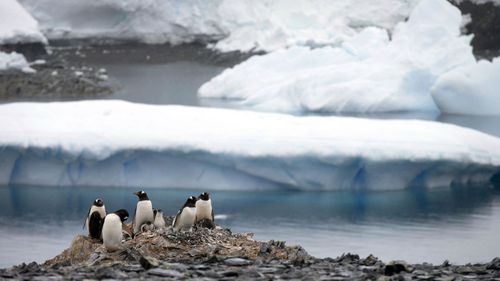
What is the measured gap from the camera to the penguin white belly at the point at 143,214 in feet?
21.2

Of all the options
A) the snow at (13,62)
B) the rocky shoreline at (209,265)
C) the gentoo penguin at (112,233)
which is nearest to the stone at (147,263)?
the rocky shoreline at (209,265)

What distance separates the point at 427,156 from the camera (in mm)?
10859

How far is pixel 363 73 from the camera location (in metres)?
17.8

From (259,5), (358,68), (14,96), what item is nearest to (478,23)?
(259,5)

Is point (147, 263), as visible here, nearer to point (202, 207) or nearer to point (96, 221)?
point (96, 221)

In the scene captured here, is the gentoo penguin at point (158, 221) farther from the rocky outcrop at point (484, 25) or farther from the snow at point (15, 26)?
the rocky outcrop at point (484, 25)

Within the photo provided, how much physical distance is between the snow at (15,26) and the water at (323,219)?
10.5 m

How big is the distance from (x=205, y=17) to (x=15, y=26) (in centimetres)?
649

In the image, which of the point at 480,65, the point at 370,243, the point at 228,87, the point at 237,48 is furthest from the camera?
the point at 237,48

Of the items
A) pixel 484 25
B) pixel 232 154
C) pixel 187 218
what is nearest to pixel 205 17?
pixel 484 25

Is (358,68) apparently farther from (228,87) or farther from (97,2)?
(97,2)

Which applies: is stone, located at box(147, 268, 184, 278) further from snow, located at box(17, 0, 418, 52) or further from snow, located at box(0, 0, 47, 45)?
snow, located at box(17, 0, 418, 52)

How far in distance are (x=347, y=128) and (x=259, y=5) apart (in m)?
15.0

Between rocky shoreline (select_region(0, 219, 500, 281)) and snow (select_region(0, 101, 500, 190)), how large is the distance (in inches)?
186
